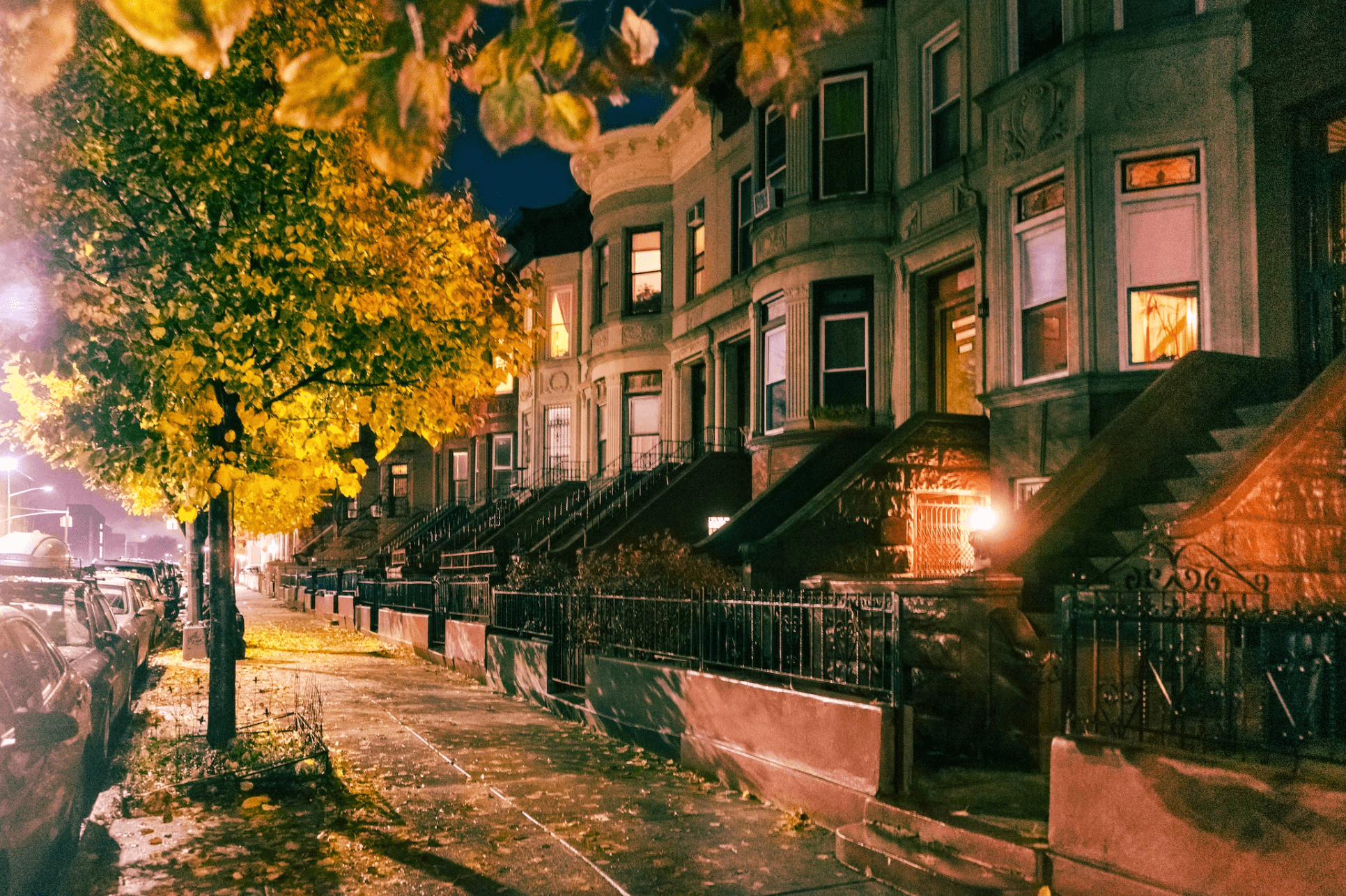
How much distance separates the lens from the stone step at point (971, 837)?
226 inches

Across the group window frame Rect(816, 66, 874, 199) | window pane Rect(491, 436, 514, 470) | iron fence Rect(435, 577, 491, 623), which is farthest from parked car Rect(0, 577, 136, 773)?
window pane Rect(491, 436, 514, 470)

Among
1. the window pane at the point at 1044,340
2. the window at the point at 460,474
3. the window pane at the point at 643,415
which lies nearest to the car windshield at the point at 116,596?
the window pane at the point at 1044,340

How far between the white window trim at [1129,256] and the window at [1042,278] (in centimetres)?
68

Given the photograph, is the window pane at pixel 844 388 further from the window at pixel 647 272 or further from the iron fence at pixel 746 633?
the window at pixel 647 272

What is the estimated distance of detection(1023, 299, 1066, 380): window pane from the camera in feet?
41.4

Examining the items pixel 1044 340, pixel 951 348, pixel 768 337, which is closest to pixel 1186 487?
pixel 1044 340

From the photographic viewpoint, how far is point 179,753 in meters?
9.54

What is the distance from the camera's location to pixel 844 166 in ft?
55.7

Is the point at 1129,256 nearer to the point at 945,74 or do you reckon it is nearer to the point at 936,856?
the point at 945,74

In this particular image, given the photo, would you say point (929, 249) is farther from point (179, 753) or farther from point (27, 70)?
point (27, 70)

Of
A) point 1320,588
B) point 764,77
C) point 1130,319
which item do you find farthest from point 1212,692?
point 1130,319

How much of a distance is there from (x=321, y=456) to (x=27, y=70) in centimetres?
835

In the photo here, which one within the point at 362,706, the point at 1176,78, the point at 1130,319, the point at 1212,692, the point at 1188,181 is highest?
the point at 1176,78

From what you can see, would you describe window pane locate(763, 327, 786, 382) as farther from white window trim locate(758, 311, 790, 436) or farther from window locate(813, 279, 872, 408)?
window locate(813, 279, 872, 408)
